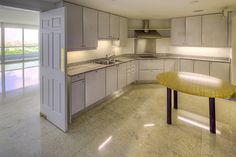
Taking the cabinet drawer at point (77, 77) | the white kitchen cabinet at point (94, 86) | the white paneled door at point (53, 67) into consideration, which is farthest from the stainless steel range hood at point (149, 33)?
the white paneled door at point (53, 67)

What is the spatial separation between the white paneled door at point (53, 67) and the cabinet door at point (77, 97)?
319 millimetres

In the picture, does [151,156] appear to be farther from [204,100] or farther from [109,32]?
[109,32]

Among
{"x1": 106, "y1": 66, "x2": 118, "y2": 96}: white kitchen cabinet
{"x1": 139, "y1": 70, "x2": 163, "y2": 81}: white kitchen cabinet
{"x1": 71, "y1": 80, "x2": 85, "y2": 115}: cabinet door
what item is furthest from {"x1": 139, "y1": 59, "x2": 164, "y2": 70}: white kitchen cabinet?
{"x1": 71, "y1": 80, "x2": 85, "y2": 115}: cabinet door

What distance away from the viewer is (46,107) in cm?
326

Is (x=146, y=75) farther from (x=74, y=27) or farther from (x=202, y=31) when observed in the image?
(x=74, y=27)

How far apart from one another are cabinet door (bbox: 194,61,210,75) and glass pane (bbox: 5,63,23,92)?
18.5 feet

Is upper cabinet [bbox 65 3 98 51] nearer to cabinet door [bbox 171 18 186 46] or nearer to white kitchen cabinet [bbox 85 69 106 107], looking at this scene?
white kitchen cabinet [bbox 85 69 106 107]

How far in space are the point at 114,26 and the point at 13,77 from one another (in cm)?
459

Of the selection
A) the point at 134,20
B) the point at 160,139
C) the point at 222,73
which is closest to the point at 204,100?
the point at 222,73

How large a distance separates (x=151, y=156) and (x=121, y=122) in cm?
106

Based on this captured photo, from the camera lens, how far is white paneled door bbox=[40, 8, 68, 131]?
2754 millimetres

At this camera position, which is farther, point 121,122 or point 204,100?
point 204,100

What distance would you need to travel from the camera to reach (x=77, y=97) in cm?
331

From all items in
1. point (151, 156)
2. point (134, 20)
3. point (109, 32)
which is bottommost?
point (151, 156)
